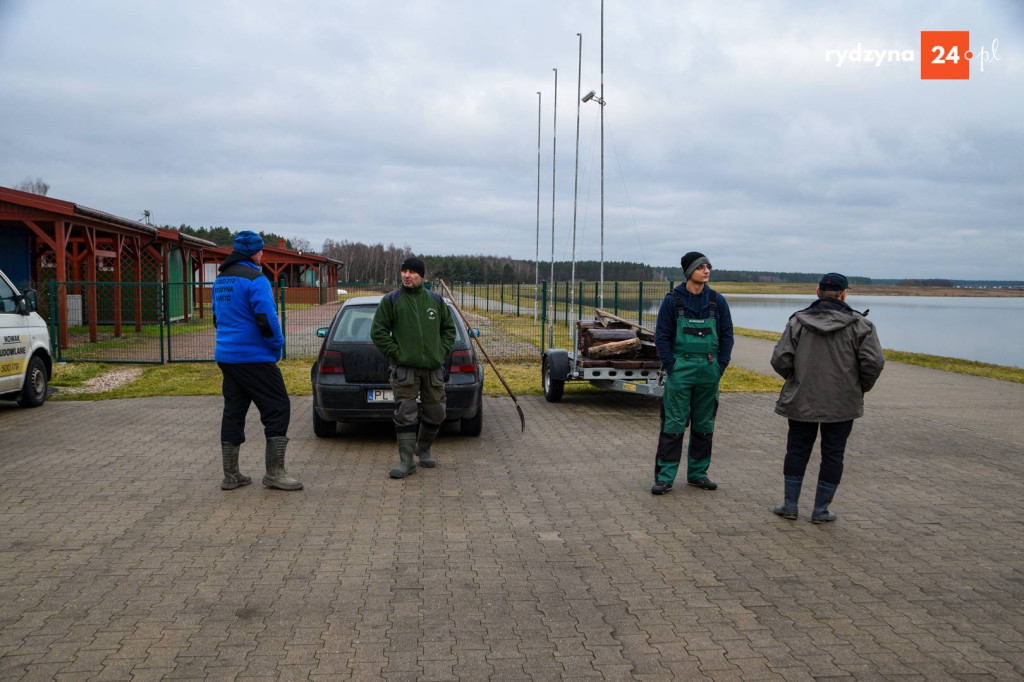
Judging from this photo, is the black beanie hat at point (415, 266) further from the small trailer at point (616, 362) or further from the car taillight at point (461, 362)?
the small trailer at point (616, 362)

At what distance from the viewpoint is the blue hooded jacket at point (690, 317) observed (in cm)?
628

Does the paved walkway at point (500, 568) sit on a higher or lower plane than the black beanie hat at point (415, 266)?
lower

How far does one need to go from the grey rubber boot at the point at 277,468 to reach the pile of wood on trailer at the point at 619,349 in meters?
5.20

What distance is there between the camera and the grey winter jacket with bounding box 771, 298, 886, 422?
5.51m

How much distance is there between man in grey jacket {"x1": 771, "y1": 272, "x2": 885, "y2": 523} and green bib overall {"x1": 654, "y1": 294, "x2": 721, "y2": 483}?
639 millimetres

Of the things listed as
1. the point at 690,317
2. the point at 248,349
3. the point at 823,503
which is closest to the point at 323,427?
the point at 248,349

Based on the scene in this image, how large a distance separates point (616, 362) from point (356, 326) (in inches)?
145

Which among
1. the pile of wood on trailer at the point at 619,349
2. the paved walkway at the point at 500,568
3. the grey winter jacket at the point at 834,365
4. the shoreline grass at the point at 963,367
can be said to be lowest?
the shoreline grass at the point at 963,367

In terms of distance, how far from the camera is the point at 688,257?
636 cm

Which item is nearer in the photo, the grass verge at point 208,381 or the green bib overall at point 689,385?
the green bib overall at point 689,385

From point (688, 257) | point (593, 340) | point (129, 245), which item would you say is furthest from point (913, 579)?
point (129, 245)

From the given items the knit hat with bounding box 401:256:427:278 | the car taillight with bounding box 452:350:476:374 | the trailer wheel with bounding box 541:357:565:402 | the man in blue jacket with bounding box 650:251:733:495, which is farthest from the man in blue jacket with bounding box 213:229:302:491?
the trailer wheel with bounding box 541:357:565:402

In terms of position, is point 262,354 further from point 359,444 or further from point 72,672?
point 72,672

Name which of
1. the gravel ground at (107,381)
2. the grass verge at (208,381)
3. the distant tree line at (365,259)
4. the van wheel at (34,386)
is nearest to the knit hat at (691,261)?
the grass verge at (208,381)
